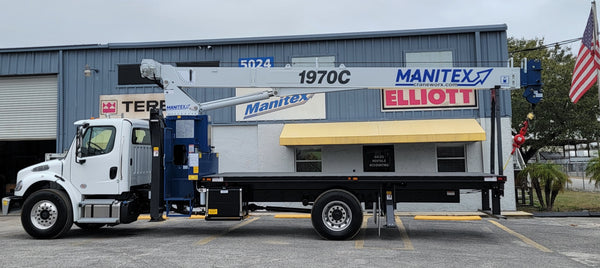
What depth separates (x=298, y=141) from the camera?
47.6 feet

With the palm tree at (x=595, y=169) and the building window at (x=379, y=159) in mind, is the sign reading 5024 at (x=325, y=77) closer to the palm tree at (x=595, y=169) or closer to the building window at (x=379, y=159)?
the building window at (x=379, y=159)

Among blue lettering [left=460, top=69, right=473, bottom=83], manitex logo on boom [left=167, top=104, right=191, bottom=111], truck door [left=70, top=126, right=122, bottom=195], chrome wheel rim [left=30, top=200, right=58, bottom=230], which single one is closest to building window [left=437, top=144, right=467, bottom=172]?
blue lettering [left=460, top=69, right=473, bottom=83]

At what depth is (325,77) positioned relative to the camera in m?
9.80

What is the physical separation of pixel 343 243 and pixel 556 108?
27.4 m

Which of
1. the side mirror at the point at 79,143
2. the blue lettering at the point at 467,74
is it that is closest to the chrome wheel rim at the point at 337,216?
the blue lettering at the point at 467,74

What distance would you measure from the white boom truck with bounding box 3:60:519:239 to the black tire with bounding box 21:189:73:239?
0.02 m

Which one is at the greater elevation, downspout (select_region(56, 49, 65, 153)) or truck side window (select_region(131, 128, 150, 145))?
downspout (select_region(56, 49, 65, 153))

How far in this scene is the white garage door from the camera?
1741 cm

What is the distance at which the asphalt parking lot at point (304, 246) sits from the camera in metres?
7.04

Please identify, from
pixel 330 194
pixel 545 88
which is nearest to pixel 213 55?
pixel 330 194

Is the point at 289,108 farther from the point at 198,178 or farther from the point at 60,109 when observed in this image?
the point at 60,109

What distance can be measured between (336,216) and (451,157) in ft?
26.2

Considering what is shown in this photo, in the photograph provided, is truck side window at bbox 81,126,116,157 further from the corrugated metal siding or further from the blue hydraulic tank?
the corrugated metal siding

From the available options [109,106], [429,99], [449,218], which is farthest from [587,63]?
[109,106]
